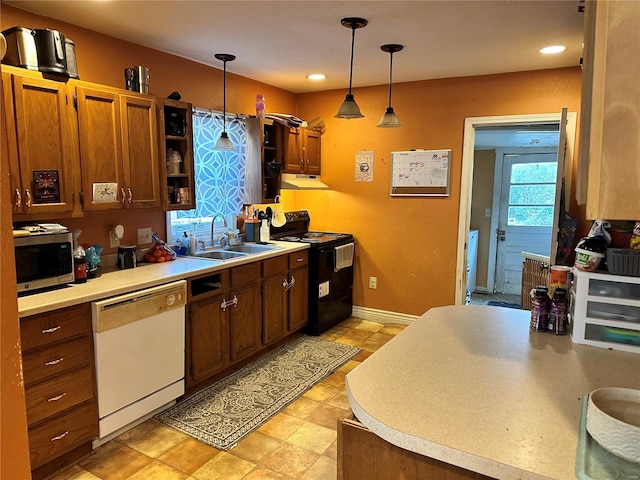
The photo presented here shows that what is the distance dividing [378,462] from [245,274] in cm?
228

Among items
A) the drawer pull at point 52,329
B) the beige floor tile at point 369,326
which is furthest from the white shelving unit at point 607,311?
the beige floor tile at point 369,326

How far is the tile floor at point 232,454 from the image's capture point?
2230mm

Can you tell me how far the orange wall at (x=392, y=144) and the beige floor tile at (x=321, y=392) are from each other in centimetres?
159

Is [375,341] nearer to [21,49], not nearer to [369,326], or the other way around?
[369,326]

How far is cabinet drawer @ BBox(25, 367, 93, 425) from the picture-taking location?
6.70 ft

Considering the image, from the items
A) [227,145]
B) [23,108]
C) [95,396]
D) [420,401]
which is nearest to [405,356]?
[420,401]

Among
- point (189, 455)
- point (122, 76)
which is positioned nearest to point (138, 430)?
point (189, 455)

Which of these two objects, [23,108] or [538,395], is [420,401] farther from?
[23,108]

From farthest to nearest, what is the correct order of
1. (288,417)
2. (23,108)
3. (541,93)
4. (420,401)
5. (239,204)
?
(239,204), (541,93), (288,417), (23,108), (420,401)

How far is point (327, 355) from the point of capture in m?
3.74

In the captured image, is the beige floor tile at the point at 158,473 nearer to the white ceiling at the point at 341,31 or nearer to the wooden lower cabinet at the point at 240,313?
the wooden lower cabinet at the point at 240,313

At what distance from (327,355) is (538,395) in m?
2.63

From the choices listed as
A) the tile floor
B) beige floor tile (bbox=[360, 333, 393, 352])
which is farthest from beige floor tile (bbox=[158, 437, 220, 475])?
beige floor tile (bbox=[360, 333, 393, 352])

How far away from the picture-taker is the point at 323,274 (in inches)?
165
